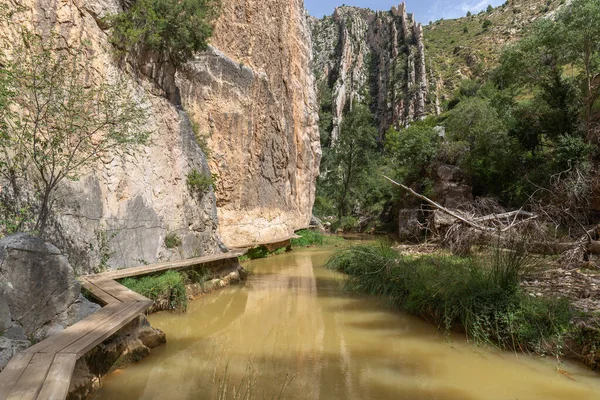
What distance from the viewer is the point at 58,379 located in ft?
7.88

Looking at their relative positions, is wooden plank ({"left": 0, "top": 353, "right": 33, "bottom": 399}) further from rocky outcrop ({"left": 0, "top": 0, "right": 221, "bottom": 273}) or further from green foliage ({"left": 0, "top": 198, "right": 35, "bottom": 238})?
rocky outcrop ({"left": 0, "top": 0, "right": 221, "bottom": 273})

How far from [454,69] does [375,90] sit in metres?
14.6

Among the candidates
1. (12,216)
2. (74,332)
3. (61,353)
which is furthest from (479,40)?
(61,353)

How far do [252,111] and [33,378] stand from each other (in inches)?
523

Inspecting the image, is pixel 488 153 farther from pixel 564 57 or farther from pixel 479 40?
pixel 479 40

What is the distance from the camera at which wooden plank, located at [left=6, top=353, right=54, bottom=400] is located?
218 centimetres

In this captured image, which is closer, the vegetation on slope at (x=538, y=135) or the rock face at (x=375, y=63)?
the vegetation on slope at (x=538, y=135)

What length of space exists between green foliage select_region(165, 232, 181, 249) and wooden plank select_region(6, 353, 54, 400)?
570 centimetres

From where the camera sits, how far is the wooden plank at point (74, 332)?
113 inches

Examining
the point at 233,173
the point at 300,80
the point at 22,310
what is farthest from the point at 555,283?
the point at 300,80

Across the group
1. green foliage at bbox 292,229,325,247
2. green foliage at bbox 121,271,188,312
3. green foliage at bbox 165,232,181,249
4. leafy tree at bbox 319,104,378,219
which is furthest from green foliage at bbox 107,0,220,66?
leafy tree at bbox 319,104,378,219

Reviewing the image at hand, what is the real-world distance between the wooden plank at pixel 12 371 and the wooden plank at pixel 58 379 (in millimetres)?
175

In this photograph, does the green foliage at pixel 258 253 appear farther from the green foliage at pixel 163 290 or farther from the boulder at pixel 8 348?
the boulder at pixel 8 348

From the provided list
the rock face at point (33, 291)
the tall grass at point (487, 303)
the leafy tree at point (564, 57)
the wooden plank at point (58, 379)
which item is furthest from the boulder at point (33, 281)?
the leafy tree at point (564, 57)
